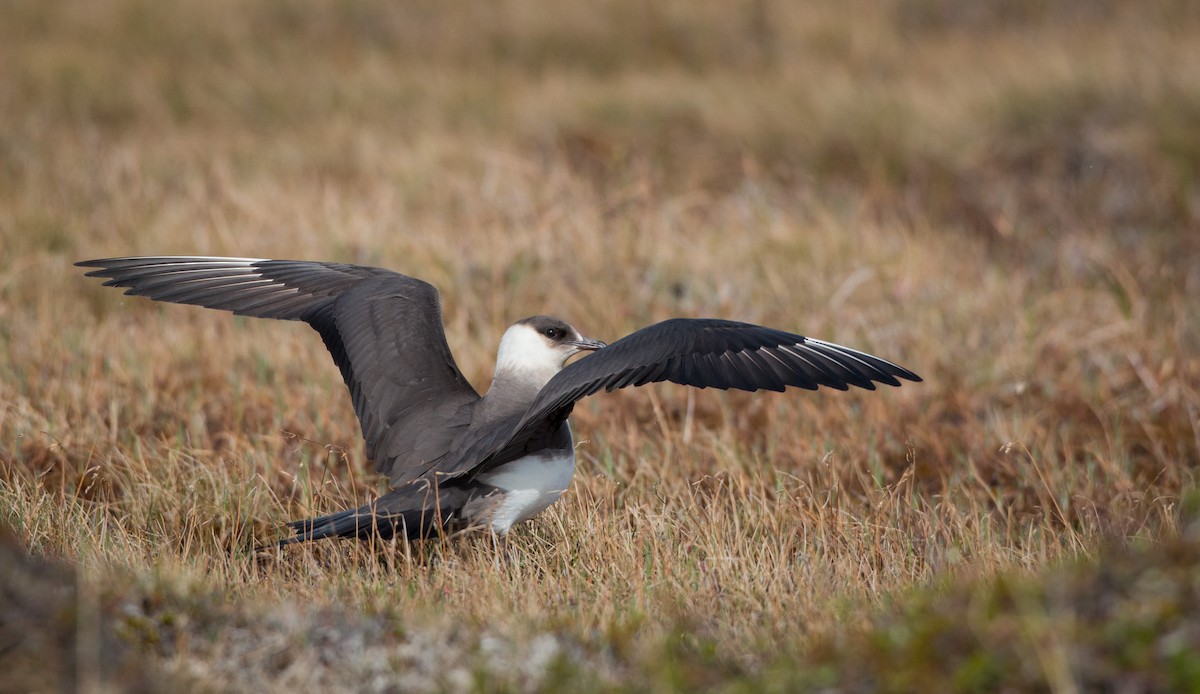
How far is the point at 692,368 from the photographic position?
345 centimetres

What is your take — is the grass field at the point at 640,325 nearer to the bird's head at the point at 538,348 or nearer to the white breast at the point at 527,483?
the white breast at the point at 527,483

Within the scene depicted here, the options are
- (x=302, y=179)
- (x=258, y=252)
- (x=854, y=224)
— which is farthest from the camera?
(x=302, y=179)

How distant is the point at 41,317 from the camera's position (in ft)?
18.7

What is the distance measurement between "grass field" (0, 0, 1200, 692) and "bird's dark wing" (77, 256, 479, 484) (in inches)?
9.5

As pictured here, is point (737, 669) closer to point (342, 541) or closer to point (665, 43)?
point (342, 541)

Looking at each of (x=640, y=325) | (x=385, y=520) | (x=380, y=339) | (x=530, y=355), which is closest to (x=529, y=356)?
(x=530, y=355)

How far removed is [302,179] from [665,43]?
427cm

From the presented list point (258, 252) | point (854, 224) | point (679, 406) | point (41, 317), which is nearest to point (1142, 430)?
point (679, 406)

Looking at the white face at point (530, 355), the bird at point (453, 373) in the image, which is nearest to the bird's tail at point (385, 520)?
the bird at point (453, 373)

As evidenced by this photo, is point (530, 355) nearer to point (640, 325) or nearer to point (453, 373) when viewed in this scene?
point (453, 373)

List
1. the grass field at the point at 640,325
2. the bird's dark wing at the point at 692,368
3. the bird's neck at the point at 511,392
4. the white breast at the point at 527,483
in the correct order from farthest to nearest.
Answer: the bird's neck at the point at 511,392 → the white breast at the point at 527,483 → the bird's dark wing at the point at 692,368 → the grass field at the point at 640,325

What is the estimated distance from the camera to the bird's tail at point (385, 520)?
3.53 metres

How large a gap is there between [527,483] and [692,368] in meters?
0.65

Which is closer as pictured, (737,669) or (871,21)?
(737,669)
